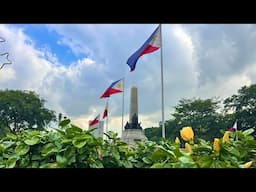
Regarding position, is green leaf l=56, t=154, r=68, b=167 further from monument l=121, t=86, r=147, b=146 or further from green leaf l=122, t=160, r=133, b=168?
monument l=121, t=86, r=147, b=146

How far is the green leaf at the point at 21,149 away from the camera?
846 millimetres

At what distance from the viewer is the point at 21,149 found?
861 millimetres

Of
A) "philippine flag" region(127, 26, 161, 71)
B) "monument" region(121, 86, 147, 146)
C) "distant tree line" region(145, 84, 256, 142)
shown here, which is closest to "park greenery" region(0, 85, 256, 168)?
"philippine flag" region(127, 26, 161, 71)

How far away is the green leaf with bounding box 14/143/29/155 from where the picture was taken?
85 cm

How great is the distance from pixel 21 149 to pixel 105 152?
0.77 ft

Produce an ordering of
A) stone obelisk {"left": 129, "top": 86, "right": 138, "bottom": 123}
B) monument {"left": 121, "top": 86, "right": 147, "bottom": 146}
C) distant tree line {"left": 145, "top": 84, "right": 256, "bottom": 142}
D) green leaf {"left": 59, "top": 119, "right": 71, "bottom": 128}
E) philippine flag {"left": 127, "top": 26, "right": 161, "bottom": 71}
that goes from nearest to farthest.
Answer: green leaf {"left": 59, "top": 119, "right": 71, "bottom": 128}
philippine flag {"left": 127, "top": 26, "right": 161, "bottom": 71}
monument {"left": 121, "top": 86, "right": 147, "bottom": 146}
stone obelisk {"left": 129, "top": 86, "right": 138, "bottom": 123}
distant tree line {"left": 145, "top": 84, "right": 256, "bottom": 142}

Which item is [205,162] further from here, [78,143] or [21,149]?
[21,149]

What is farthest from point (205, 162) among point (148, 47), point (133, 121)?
point (133, 121)
